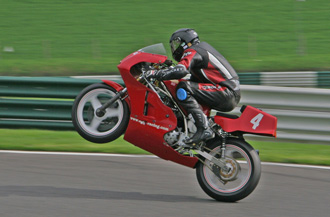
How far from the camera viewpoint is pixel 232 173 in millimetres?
6105

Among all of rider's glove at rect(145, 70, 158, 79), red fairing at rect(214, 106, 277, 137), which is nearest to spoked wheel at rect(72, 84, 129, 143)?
rider's glove at rect(145, 70, 158, 79)

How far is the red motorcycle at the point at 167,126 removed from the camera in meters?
6.09

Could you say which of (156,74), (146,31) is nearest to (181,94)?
(156,74)

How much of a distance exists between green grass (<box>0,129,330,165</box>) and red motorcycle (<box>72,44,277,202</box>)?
183 centimetres

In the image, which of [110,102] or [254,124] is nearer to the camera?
[254,124]

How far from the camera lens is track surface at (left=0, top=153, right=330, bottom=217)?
18.2 feet

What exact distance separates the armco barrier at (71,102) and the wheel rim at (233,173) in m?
3.06

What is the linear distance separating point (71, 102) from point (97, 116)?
10.4ft

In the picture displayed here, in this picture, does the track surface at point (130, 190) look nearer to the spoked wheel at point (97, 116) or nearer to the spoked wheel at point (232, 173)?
the spoked wheel at point (232, 173)

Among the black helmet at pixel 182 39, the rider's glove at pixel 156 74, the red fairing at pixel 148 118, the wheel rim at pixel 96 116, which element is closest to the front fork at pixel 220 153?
the red fairing at pixel 148 118

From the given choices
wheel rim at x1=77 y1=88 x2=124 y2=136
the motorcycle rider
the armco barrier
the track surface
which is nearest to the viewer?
the track surface

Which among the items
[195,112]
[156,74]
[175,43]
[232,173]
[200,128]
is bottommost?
[232,173]

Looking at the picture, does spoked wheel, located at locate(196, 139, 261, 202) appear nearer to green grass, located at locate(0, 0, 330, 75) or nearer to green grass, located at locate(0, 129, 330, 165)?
green grass, located at locate(0, 129, 330, 165)

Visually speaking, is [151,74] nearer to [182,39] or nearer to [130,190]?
[182,39]
